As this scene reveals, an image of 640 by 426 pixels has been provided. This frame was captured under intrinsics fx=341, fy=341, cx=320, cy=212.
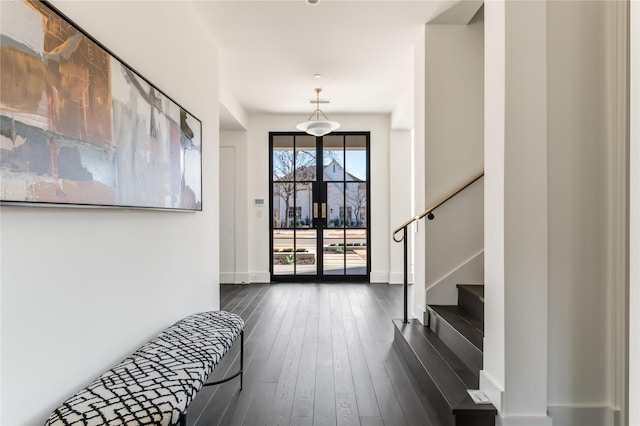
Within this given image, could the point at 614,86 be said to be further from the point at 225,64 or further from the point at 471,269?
the point at 225,64

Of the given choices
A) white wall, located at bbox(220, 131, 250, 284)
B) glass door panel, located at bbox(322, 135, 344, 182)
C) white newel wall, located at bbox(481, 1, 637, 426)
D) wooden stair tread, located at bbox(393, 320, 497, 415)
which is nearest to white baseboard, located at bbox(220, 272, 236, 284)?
white wall, located at bbox(220, 131, 250, 284)

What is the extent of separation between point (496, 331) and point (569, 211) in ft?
2.31

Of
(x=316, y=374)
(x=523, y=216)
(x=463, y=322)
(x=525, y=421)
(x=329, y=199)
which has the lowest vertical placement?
(x=316, y=374)

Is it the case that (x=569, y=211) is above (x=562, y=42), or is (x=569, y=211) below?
below

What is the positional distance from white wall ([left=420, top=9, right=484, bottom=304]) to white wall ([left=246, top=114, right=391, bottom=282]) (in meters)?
2.90

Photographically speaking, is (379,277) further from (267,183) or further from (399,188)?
(267,183)

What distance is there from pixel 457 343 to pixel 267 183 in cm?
433

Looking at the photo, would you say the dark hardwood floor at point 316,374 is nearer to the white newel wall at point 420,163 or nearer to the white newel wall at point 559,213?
the white newel wall at point 420,163

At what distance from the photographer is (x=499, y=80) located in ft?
5.65

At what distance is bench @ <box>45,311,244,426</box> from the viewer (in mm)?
1205

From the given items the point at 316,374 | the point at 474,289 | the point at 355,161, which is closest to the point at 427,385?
the point at 316,374

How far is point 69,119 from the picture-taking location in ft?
4.32

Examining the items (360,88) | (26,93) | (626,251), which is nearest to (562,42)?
(626,251)

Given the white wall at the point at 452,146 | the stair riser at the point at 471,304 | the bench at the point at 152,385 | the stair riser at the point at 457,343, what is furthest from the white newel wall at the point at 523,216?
the bench at the point at 152,385
